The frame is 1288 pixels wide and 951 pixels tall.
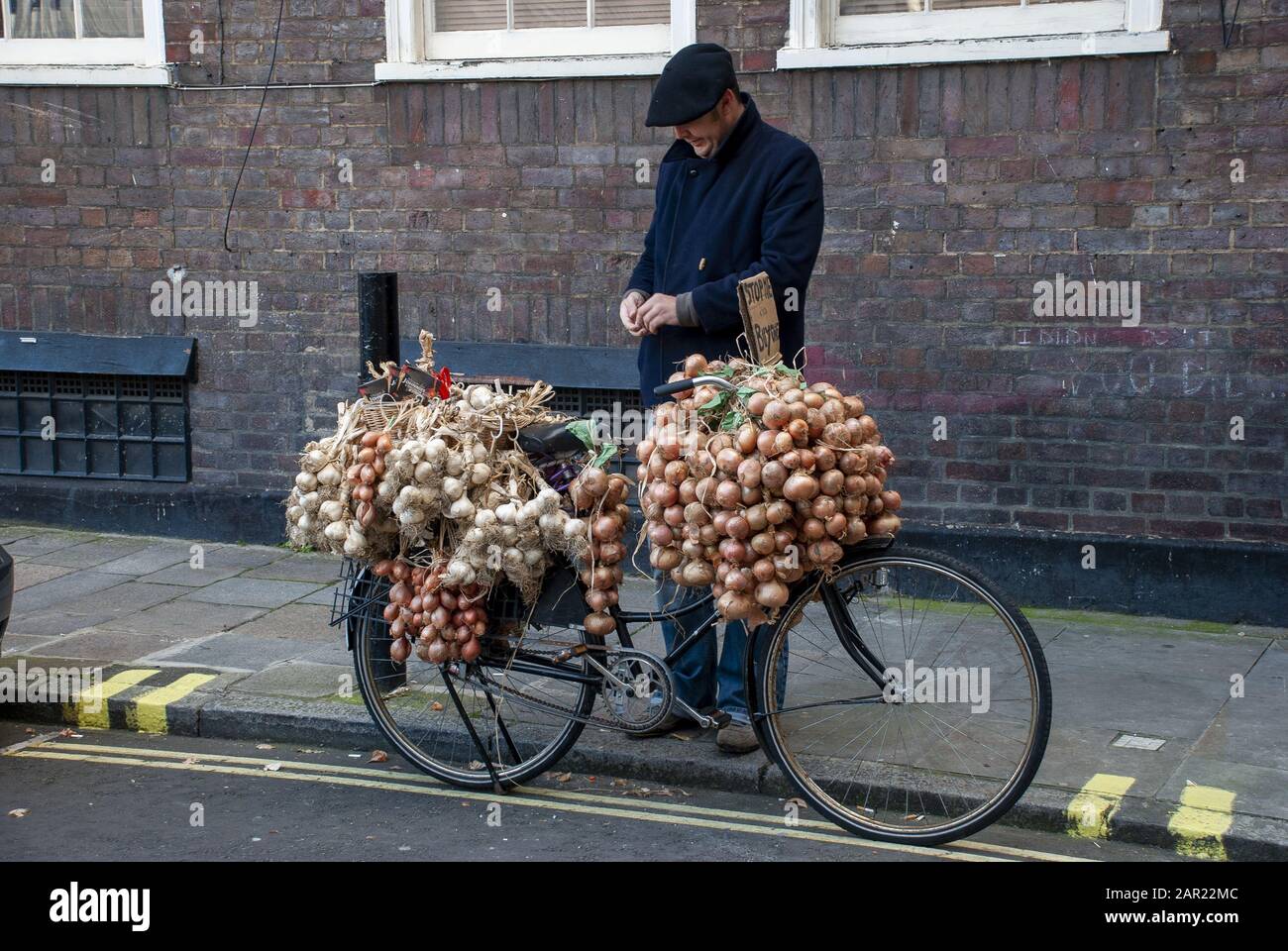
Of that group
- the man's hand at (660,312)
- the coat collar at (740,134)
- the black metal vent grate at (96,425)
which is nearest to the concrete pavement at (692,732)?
the black metal vent grate at (96,425)

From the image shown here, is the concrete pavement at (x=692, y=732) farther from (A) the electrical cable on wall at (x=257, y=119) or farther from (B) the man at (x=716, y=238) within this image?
(A) the electrical cable on wall at (x=257, y=119)

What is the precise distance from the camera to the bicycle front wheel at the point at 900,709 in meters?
4.29

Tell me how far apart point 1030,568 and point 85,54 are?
625 centimetres

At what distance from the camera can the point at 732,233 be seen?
512cm

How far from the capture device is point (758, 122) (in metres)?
5.17

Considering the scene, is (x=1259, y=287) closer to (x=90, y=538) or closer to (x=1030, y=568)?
(x=1030, y=568)

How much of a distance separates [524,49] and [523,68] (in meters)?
0.22

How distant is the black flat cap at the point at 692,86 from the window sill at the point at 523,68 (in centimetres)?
261

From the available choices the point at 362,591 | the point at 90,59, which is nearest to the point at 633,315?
the point at 362,591

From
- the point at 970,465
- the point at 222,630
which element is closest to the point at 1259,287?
the point at 970,465

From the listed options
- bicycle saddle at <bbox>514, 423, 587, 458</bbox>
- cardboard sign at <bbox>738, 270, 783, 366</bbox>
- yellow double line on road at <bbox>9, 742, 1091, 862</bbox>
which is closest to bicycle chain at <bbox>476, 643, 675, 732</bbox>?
yellow double line on road at <bbox>9, 742, 1091, 862</bbox>

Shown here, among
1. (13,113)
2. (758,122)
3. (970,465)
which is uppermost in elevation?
(13,113)

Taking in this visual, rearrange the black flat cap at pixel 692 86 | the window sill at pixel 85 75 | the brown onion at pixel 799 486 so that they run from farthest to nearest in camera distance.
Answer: the window sill at pixel 85 75 < the black flat cap at pixel 692 86 < the brown onion at pixel 799 486

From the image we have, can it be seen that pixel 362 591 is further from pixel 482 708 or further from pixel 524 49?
pixel 524 49
